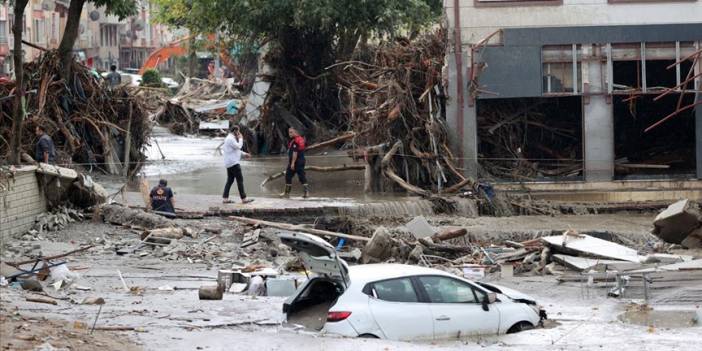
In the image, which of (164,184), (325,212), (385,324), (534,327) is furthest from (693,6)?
(385,324)

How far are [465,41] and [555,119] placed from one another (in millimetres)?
4601

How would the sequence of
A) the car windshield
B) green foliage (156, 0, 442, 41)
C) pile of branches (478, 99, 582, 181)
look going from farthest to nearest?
green foliage (156, 0, 442, 41)
pile of branches (478, 99, 582, 181)
the car windshield

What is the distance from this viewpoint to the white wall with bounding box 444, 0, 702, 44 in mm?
29594

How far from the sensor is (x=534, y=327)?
50.0 feet

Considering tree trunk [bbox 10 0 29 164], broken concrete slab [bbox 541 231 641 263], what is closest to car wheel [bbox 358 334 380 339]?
broken concrete slab [bbox 541 231 641 263]

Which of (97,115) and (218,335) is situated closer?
(218,335)

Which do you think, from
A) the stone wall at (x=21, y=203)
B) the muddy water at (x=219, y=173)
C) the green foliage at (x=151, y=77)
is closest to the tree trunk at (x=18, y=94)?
the stone wall at (x=21, y=203)

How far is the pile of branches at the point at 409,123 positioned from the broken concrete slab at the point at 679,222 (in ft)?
22.4

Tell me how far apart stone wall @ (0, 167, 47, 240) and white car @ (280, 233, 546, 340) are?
809 cm

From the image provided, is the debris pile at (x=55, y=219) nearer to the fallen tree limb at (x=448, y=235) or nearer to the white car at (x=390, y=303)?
the fallen tree limb at (x=448, y=235)

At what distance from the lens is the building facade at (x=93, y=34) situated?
69625mm

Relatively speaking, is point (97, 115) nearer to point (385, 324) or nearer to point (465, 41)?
point (465, 41)

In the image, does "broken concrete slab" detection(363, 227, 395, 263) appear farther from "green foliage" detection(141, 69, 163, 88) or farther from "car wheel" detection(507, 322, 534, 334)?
"green foliage" detection(141, 69, 163, 88)

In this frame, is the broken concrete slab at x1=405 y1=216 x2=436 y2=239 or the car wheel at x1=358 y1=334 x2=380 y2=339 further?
the broken concrete slab at x1=405 y1=216 x2=436 y2=239
